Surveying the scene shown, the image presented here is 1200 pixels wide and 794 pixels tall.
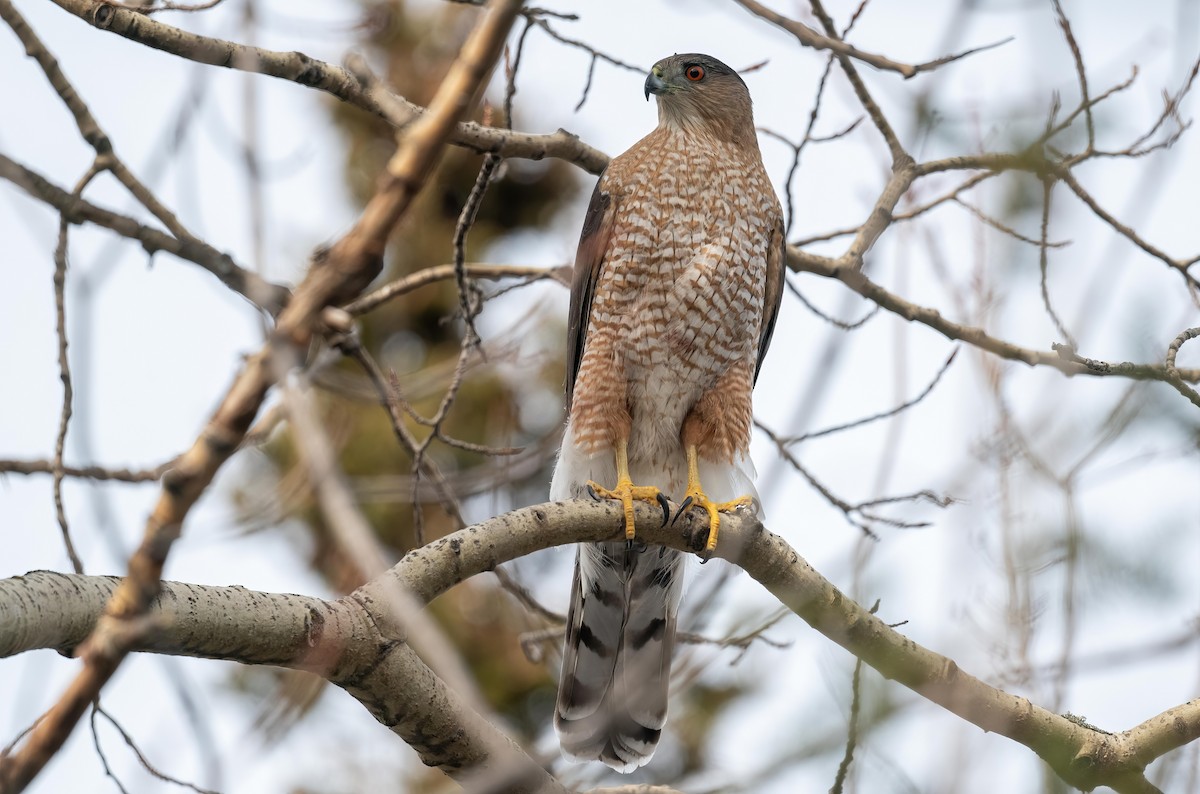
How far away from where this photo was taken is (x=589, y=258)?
16.8 feet

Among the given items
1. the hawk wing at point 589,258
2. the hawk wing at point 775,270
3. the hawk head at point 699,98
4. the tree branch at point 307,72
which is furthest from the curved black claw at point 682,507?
the hawk head at point 699,98

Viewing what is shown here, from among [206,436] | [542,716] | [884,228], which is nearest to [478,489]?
[884,228]

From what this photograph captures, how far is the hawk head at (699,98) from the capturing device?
5543 millimetres

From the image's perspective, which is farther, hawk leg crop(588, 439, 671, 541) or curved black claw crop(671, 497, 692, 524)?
curved black claw crop(671, 497, 692, 524)

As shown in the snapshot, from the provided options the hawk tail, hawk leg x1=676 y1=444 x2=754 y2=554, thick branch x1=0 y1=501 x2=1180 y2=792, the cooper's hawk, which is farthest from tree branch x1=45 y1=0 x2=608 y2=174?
the hawk tail

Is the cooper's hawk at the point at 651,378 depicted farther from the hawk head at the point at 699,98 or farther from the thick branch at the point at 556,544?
the thick branch at the point at 556,544

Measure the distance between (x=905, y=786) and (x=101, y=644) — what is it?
1652 millimetres

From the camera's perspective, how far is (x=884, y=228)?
4793 millimetres

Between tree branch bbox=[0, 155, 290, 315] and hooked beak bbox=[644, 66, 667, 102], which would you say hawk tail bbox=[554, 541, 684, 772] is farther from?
tree branch bbox=[0, 155, 290, 315]

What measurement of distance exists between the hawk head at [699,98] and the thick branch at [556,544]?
214 centimetres

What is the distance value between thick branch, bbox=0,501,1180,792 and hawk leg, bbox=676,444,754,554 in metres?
0.04

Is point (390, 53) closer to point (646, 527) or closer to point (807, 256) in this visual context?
point (807, 256)

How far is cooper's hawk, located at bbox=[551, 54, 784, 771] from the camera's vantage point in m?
4.91

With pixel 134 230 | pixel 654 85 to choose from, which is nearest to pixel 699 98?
pixel 654 85
